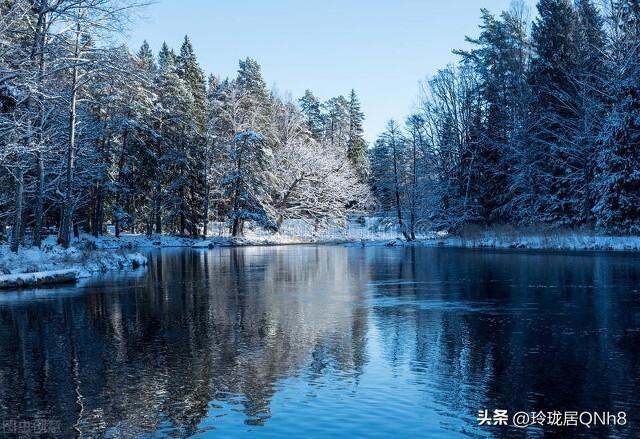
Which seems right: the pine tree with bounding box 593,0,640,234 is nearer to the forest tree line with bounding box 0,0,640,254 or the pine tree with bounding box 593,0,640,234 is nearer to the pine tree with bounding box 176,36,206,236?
the forest tree line with bounding box 0,0,640,254

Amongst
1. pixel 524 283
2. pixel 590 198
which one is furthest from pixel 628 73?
pixel 524 283

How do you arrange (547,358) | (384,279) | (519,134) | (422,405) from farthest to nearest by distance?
(519,134)
(384,279)
(547,358)
(422,405)

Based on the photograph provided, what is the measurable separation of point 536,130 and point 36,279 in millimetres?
43162

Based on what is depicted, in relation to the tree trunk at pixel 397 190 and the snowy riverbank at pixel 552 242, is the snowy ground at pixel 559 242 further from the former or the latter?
the tree trunk at pixel 397 190

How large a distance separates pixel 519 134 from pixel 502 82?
9.66 meters

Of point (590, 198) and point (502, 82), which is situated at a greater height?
point (502, 82)

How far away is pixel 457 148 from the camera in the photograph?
211 ft

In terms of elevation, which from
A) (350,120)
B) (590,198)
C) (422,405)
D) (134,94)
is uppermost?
(350,120)

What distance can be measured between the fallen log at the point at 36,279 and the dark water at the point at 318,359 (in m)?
2.43

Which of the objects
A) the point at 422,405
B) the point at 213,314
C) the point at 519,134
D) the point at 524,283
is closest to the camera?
the point at 422,405

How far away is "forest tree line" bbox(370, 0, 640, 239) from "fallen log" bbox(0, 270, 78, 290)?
31.0m

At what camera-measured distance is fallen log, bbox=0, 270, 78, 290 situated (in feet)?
75.0

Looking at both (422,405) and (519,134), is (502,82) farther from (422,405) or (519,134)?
(422,405)

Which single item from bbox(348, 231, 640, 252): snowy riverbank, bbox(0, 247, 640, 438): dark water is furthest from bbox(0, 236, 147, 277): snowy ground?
bbox(348, 231, 640, 252): snowy riverbank
